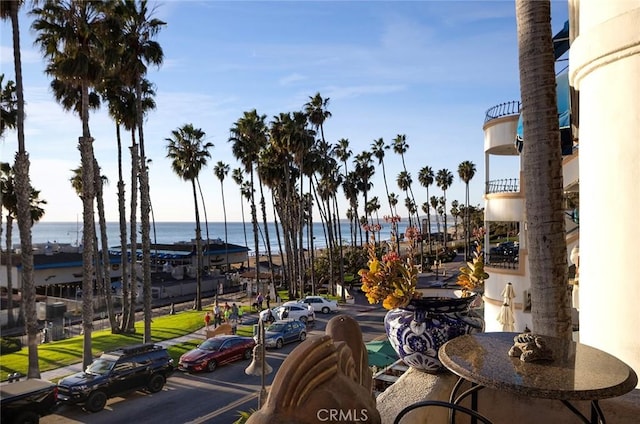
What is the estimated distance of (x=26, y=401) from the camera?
13.1 metres

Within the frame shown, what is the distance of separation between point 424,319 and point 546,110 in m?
2.64

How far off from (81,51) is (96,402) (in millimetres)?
14312

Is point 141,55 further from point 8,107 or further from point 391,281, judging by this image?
point 391,281

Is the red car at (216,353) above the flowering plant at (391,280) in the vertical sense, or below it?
below

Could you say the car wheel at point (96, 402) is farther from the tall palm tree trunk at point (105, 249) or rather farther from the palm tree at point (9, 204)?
the palm tree at point (9, 204)

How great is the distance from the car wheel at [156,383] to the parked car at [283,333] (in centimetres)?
662

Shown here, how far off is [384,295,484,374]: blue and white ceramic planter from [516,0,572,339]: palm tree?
144cm

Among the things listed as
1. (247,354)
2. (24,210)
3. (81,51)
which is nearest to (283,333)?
(247,354)

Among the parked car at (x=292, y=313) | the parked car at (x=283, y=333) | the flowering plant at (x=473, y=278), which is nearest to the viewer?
the flowering plant at (x=473, y=278)

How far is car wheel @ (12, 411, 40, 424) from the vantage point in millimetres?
12750

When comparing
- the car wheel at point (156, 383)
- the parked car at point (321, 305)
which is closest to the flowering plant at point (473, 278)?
the car wheel at point (156, 383)

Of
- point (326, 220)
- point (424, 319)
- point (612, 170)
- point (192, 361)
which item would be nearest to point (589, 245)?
point (612, 170)

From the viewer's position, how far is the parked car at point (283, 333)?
23.5 metres

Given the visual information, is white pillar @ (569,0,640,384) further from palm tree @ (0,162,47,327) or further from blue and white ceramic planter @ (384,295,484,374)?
palm tree @ (0,162,47,327)
